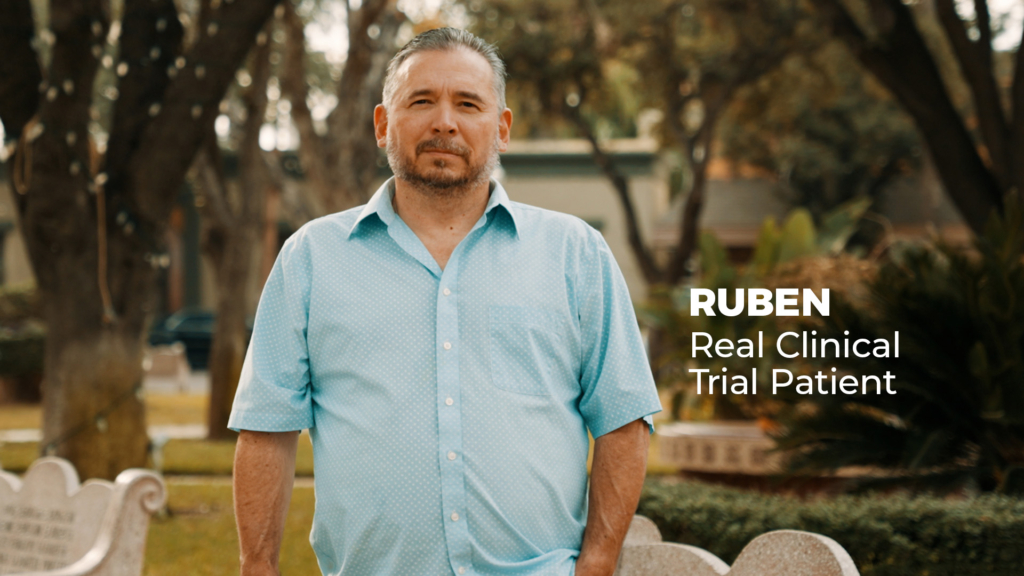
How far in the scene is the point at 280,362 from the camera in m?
2.43

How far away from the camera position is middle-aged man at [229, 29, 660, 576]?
93.8 inches

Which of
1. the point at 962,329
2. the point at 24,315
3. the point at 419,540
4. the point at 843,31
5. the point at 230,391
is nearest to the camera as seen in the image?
the point at 419,540

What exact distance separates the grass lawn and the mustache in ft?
15.1

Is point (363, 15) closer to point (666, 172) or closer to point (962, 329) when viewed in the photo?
point (962, 329)

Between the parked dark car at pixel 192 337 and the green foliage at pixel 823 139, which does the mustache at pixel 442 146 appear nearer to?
the green foliage at pixel 823 139

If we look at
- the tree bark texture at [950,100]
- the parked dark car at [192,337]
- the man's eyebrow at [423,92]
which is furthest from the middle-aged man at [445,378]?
the parked dark car at [192,337]

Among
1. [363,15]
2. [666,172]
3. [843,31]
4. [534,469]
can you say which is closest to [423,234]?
[534,469]

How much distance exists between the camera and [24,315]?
20938 mm

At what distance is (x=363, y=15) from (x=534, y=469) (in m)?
9.13

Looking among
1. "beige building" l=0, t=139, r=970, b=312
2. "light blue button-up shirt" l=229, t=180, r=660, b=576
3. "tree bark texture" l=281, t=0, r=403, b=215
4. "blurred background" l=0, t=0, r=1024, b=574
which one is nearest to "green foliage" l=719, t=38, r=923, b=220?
"beige building" l=0, t=139, r=970, b=312

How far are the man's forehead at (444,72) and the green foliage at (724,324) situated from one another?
5.81 meters

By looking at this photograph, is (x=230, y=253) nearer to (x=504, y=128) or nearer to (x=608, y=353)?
(x=504, y=128)

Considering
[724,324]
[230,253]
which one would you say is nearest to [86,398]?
[230,253]

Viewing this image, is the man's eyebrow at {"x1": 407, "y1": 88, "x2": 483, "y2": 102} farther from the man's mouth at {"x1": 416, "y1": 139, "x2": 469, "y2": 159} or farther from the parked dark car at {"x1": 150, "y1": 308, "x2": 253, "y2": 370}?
the parked dark car at {"x1": 150, "y1": 308, "x2": 253, "y2": 370}
